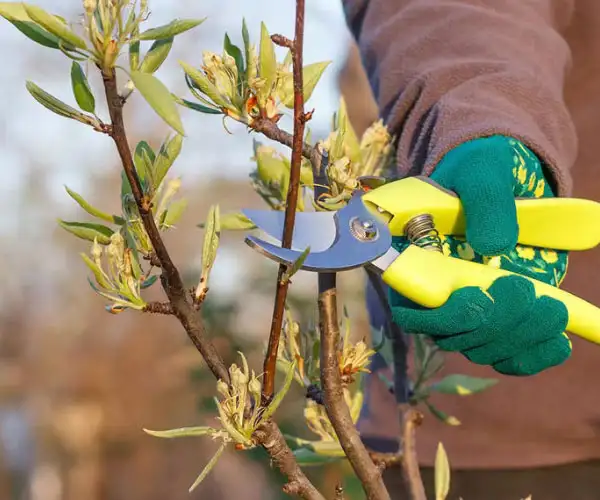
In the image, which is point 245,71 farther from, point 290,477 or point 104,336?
point 104,336

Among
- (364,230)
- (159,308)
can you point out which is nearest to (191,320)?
(159,308)

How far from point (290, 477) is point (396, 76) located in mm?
436

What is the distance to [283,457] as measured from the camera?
0.40 meters

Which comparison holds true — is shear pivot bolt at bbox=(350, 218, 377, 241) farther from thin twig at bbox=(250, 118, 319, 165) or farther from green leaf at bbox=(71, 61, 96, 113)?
green leaf at bbox=(71, 61, 96, 113)

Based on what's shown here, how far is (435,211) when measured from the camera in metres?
0.49

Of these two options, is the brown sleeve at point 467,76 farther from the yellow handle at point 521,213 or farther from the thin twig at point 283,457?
the thin twig at point 283,457

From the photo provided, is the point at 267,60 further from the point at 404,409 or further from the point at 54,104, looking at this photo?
the point at 404,409

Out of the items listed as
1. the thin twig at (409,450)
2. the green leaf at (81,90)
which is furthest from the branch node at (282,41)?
the thin twig at (409,450)

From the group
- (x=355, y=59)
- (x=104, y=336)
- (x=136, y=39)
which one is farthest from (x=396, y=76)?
(x=104, y=336)

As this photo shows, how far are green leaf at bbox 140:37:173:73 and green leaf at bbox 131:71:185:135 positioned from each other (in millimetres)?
66

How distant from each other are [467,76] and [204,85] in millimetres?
311

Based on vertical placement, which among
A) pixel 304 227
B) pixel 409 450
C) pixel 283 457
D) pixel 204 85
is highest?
pixel 204 85

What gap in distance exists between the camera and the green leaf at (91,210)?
16.0 inches

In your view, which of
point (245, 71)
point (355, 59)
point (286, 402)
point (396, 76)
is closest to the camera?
point (245, 71)
